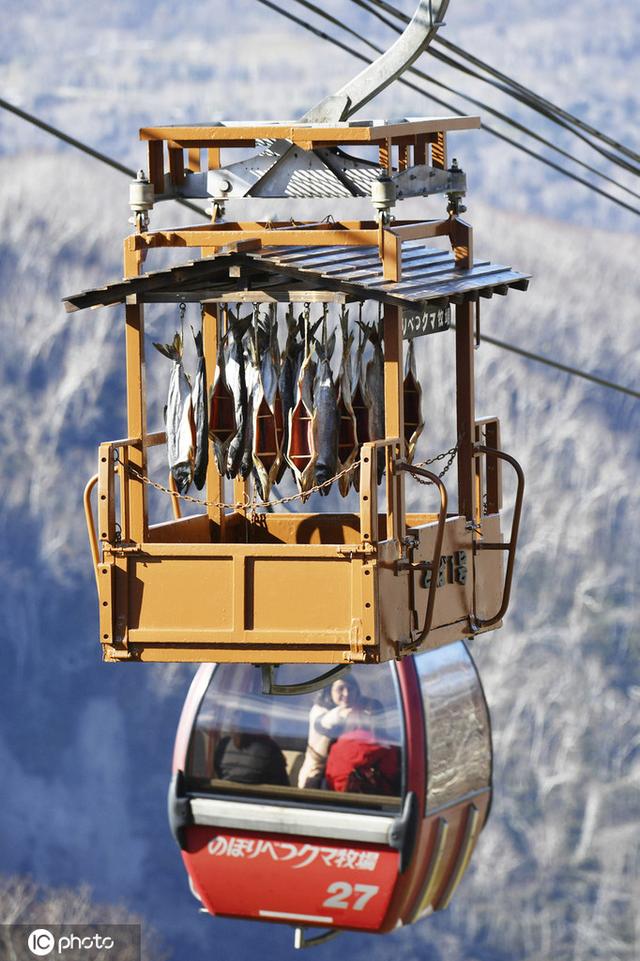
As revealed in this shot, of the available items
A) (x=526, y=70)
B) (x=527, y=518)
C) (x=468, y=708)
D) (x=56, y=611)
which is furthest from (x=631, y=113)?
(x=468, y=708)

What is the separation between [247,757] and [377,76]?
5.48 metres

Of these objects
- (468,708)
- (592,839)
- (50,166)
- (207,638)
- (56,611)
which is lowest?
(592,839)

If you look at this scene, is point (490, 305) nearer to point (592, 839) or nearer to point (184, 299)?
point (592, 839)

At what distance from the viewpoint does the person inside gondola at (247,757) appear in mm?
15594

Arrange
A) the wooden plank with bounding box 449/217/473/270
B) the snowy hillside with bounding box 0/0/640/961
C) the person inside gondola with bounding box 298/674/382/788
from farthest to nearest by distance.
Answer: the snowy hillside with bounding box 0/0/640/961 < the person inside gondola with bounding box 298/674/382/788 < the wooden plank with bounding box 449/217/473/270

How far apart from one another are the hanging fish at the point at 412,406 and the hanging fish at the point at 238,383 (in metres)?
0.97

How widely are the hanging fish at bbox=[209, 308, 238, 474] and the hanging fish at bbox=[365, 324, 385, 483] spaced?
68cm

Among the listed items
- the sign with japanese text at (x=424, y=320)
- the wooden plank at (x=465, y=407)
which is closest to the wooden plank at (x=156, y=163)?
the sign with japanese text at (x=424, y=320)

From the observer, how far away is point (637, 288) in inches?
3450

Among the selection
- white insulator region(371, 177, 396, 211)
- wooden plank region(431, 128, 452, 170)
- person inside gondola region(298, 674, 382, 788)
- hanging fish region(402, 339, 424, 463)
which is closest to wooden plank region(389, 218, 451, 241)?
white insulator region(371, 177, 396, 211)

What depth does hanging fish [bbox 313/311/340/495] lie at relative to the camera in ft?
38.4

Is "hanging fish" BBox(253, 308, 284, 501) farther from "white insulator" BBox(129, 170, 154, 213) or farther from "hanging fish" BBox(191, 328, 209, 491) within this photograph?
"white insulator" BBox(129, 170, 154, 213)

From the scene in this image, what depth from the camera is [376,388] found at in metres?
11.9

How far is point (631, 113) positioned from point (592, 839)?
31736 mm
